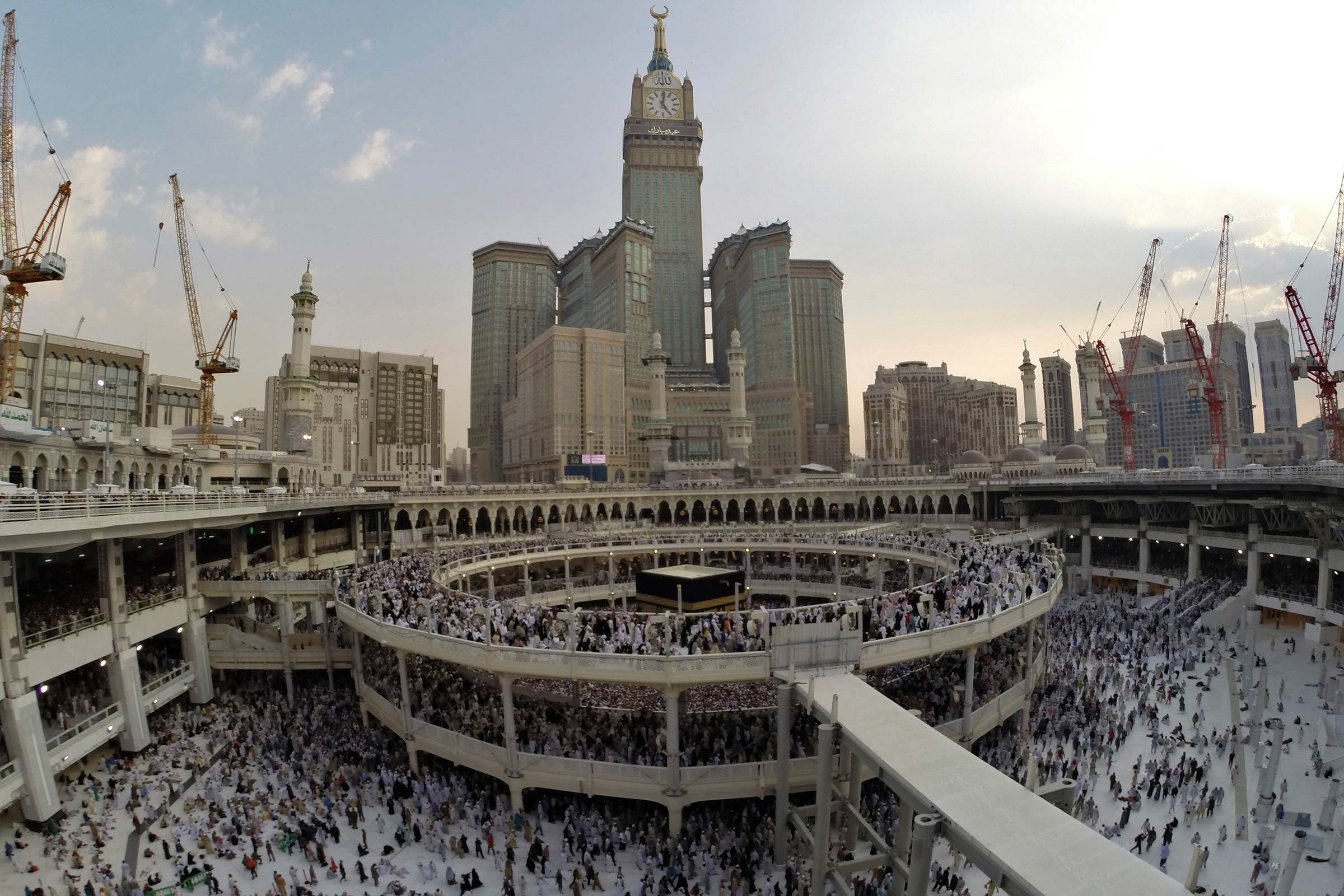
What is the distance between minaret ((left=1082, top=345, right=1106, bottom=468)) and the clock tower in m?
93.6

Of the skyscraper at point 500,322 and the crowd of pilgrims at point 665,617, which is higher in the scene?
the skyscraper at point 500,322

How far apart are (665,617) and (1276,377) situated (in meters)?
228

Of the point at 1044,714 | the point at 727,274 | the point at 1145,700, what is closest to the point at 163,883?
the point at 1044,714

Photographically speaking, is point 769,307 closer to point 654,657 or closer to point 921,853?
point 654,657

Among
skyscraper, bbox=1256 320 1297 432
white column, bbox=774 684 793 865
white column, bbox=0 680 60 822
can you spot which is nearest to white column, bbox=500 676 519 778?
white column, bbox=774 684 793 865

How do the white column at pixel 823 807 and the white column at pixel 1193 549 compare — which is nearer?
the white column at pixel 823 807

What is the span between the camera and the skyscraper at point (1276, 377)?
182500 millimetres

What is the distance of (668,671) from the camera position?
60.0 feet

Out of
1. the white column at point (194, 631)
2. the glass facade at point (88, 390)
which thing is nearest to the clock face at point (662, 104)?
the glass facade at point (88, 390)

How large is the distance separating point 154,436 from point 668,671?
50016mm

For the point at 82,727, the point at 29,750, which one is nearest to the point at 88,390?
the point at 82,727

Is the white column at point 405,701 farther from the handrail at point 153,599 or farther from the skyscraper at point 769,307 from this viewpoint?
the skyscraper at point 769,307

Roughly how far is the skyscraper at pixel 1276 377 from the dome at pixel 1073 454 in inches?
5089

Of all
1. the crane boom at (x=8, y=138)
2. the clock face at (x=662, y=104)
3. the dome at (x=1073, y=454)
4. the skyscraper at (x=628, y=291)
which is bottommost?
the dome at (x=1073, y=454)
